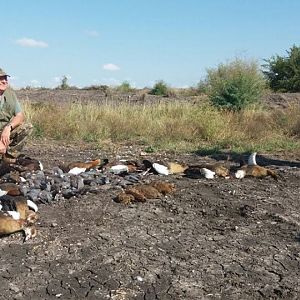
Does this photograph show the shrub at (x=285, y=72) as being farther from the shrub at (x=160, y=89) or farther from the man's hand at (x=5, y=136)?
the man's hand at (x=5, y=136)

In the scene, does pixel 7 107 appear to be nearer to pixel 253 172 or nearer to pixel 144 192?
pixel 144 192

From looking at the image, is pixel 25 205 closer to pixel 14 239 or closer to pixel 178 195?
pixel 14 239

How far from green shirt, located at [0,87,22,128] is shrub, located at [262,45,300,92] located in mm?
28580

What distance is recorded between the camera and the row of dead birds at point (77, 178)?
5770 mm

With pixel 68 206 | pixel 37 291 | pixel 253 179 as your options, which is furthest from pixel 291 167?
pixel 37 291

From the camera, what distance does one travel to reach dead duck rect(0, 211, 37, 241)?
18.1 feet

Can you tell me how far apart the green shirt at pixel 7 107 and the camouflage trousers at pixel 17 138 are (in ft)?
0.71

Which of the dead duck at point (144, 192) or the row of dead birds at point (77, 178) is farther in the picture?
the dead duck at point (144, 192)

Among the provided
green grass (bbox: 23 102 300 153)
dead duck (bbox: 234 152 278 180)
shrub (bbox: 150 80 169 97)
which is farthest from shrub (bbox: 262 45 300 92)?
dead duck (bbox: 234 152 278 180)

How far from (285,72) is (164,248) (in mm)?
32838

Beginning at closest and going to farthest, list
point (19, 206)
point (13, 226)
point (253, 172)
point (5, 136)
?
point (13, 226)
point (19, 206)
point (5, 136)
point (253, 172)

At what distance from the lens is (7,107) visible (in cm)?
873

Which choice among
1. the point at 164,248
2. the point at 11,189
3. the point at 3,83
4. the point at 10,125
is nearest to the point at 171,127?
the point at 10,125

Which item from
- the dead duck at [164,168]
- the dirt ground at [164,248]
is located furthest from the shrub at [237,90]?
the dirt ground at [164,248]
